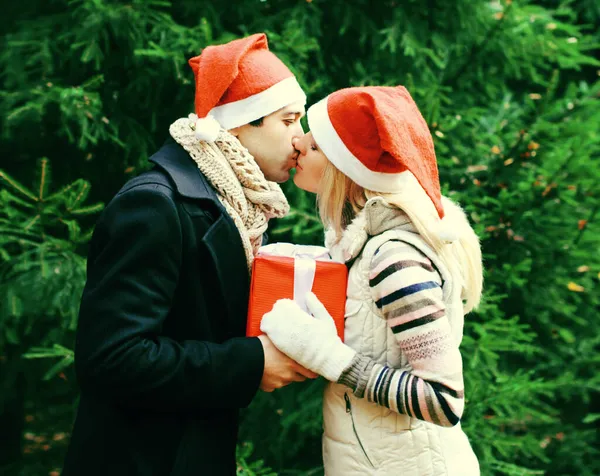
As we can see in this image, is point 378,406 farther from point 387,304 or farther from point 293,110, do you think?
point 293,110

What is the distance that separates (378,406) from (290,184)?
169cm

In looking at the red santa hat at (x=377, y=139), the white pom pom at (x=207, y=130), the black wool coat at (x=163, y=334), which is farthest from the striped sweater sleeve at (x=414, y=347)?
the white pom pom at (x=207, y=130)

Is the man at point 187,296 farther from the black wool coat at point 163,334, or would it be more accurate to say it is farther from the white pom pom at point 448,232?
the white pom pom at point 448,232

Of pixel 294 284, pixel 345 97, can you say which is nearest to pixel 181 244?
pixel 294 284

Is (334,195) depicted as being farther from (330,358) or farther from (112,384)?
(112,384)

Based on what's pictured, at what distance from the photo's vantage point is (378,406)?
186 centimetres

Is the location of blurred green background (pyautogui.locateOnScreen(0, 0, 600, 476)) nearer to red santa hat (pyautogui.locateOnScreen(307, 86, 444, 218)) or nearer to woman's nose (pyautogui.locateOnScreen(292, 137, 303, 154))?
woman's nose (pyautogui.locateOnScreen(292, 137, 303, 154))

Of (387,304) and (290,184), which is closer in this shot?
(387,304)

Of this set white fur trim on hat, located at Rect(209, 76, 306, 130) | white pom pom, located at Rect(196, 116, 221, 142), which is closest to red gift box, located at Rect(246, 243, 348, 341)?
white pom pom, located at Rect(196, 116, 221, 142)

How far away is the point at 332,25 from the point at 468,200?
134 cm

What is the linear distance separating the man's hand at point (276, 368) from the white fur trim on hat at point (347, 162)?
569mm

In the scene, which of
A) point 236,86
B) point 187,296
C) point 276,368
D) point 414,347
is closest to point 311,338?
point 276,368

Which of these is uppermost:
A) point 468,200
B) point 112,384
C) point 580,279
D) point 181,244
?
point 181,244

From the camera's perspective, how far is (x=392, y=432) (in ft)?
6.09
